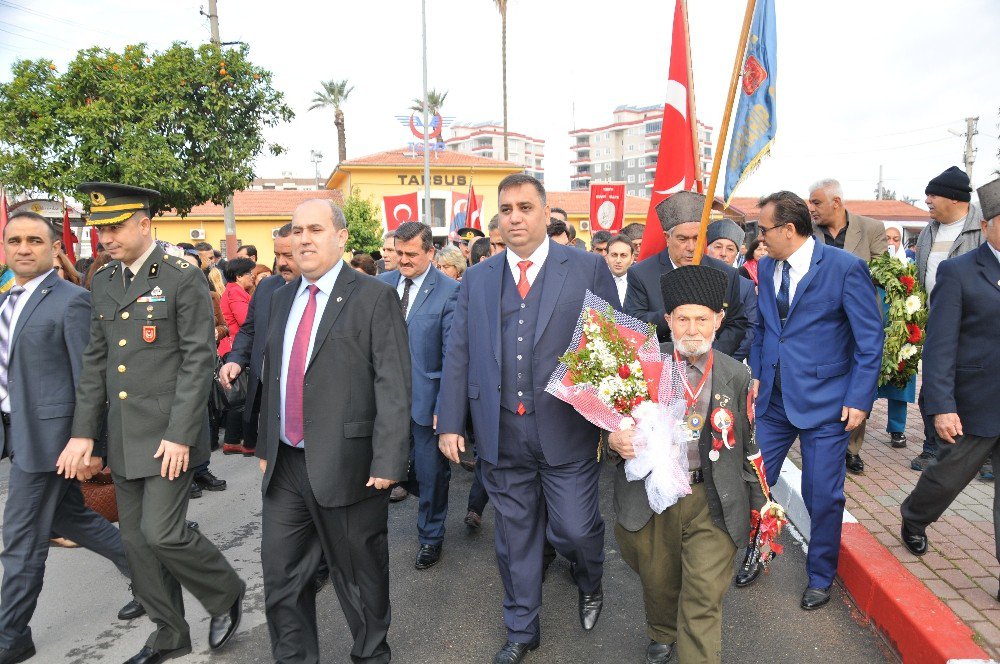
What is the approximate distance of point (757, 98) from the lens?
157 inches

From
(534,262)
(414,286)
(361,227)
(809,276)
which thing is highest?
(361,227)

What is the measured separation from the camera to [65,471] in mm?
3598

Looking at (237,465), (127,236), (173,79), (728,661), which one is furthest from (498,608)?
(173,79)

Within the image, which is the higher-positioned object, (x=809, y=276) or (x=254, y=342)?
(x=809, y=276)

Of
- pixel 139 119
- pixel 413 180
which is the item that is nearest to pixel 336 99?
pixel 413 180

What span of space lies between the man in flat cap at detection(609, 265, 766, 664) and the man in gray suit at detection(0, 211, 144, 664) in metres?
2.92

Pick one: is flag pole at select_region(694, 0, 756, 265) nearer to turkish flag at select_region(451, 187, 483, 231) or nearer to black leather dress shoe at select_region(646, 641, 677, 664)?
black leather dress shoe at select_region(646, 641, 677, 664)

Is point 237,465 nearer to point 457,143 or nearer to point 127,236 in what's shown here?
point 127,236

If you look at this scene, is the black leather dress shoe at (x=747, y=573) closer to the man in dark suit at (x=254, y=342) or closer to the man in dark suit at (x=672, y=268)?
the man in dark suit at (x=672, y=268)

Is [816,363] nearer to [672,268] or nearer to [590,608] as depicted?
[672,268]

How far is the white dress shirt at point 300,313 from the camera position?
3.26m

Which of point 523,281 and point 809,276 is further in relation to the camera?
point 809,276

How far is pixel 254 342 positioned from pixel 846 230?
5318 millimetres

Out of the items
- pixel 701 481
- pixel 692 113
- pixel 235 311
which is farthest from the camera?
pixel 235 311
